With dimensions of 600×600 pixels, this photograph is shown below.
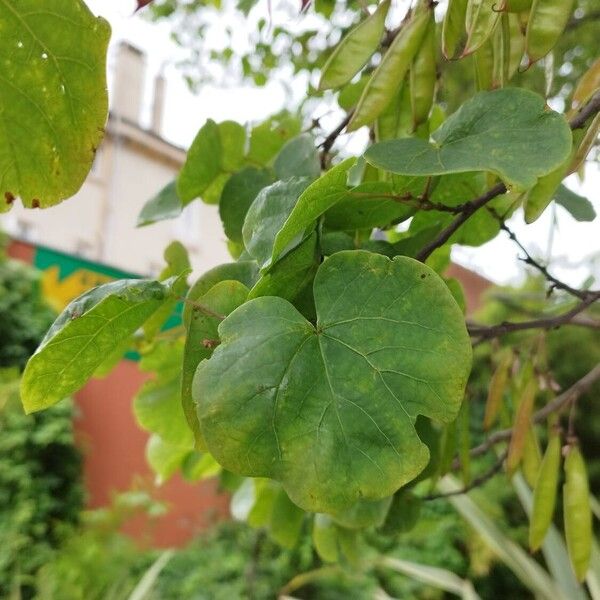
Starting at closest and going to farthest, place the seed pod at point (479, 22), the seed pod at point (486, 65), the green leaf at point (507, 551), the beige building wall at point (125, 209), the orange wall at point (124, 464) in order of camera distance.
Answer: the seed pod at point (479, 22) < the seed pod at point (486, 65) < the green leaf at point (507, 551) < the orange wall at point (124, 464) < the beige building wall at point (125, 209)

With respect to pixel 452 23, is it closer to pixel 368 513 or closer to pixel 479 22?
pixel 479 22

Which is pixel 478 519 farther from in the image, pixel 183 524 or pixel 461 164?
pixel 183 524

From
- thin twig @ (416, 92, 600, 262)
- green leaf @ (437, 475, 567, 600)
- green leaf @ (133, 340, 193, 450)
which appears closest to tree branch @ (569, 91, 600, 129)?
thin twig @ (416, 92, 600, 262)

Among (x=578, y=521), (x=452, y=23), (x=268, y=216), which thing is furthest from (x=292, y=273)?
(x=578, y=521)

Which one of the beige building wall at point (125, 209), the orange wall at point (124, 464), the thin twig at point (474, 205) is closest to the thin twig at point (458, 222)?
the thin twig at point (474, 205)

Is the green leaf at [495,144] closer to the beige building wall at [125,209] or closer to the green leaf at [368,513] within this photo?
the green leaf at [368,513]
